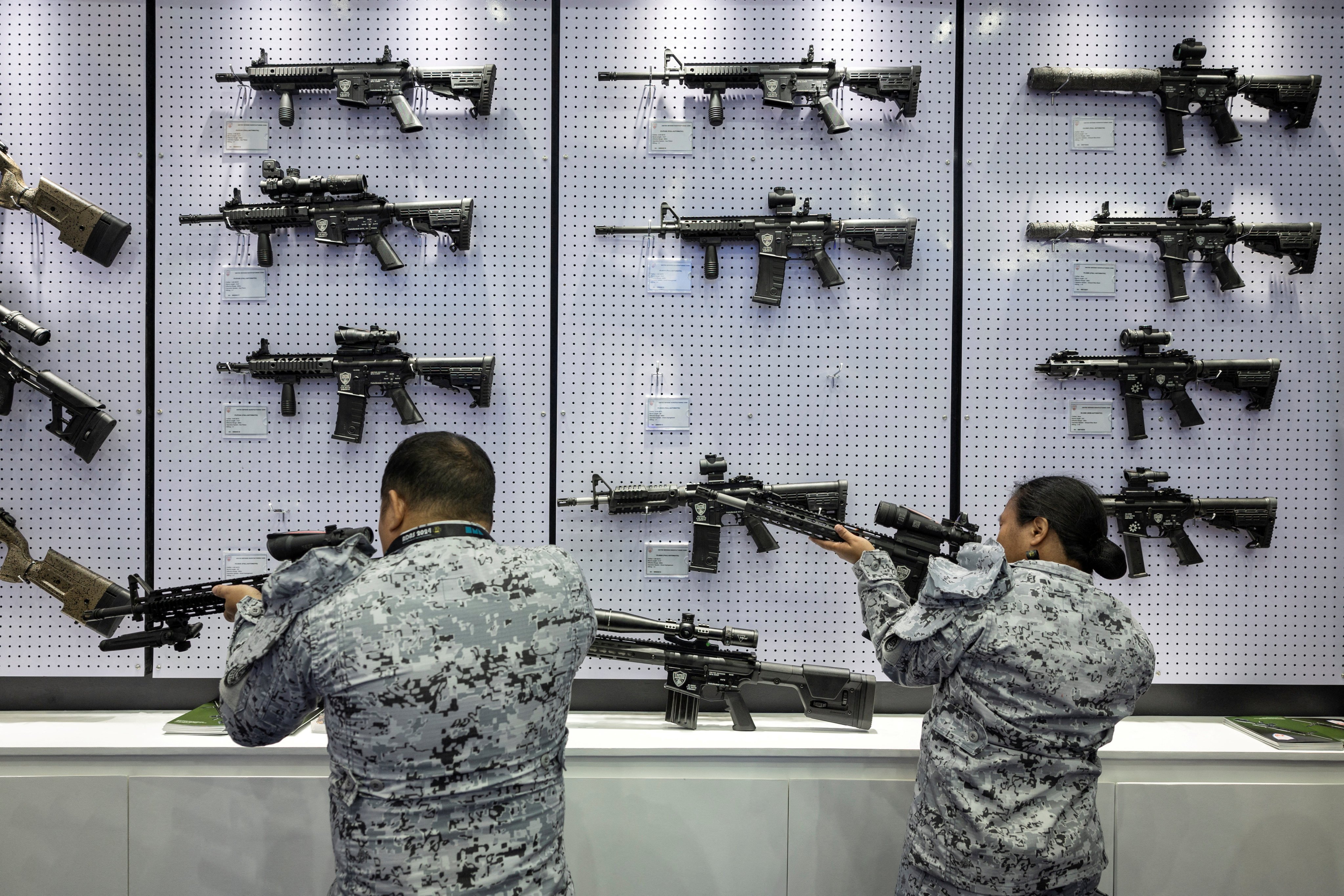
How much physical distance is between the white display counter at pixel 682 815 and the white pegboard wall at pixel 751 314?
2.30ft

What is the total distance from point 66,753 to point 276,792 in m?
0.95

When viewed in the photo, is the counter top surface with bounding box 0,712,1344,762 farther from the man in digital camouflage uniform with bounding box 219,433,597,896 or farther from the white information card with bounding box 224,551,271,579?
the man in digital camouflage uniform with bounding box 219,433,597,896

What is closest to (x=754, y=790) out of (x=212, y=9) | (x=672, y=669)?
(x=672, y=669)

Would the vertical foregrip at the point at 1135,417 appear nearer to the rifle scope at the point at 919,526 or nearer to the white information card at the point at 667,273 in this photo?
the rifle scope at the point at 919,526

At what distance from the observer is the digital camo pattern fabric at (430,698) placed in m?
1.97

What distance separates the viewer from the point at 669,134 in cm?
396

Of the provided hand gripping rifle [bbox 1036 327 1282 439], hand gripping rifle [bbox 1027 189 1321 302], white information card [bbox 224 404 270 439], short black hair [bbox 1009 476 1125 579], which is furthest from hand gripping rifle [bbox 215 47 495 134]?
hand gripping rifle [bbox 1036 327 1282 439]

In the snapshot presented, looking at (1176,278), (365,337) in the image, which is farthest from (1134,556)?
(365,337)

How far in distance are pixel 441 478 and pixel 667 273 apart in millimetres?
2122

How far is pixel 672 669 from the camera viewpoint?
11.6 ft

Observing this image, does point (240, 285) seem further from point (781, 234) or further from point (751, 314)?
point (781, 234)

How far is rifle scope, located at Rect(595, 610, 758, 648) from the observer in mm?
3461

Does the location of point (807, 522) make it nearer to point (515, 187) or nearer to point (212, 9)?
point (515, 187)

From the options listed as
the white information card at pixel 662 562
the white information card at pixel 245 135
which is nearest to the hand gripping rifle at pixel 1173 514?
the white information card at pixel 662 562
